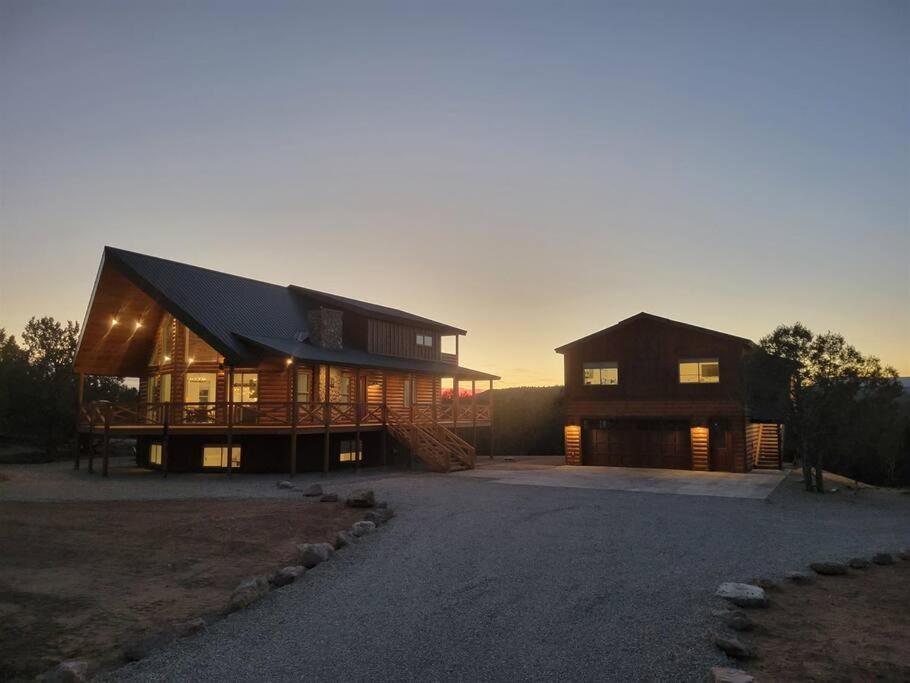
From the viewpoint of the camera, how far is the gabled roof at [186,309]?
2316 cm

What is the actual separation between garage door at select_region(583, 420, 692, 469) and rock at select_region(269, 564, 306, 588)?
2178cm

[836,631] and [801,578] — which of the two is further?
[801,578]

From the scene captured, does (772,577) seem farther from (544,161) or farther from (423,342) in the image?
(423,342)

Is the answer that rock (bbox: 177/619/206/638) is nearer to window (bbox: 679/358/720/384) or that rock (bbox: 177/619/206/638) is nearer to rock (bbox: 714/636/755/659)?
rock (bbox: 714/636/755/659)

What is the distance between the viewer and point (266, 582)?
972cm

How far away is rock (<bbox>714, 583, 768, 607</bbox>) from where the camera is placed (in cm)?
864

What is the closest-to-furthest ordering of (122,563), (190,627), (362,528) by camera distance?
(190,627), (122,563), (362,528)

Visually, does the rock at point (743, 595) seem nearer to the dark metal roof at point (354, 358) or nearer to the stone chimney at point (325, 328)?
the dark metal roof at point (354, 358)

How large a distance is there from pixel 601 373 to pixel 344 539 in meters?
20.1

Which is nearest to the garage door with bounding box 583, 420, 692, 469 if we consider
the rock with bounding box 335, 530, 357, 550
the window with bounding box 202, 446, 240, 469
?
the window with bounding box 202, 446, 240, 469

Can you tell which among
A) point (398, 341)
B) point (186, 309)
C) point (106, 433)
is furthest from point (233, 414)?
point (398, 341)

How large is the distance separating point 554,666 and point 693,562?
5416mm

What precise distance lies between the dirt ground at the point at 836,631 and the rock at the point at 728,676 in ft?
1.38

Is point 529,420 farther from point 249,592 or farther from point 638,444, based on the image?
point 249,592
